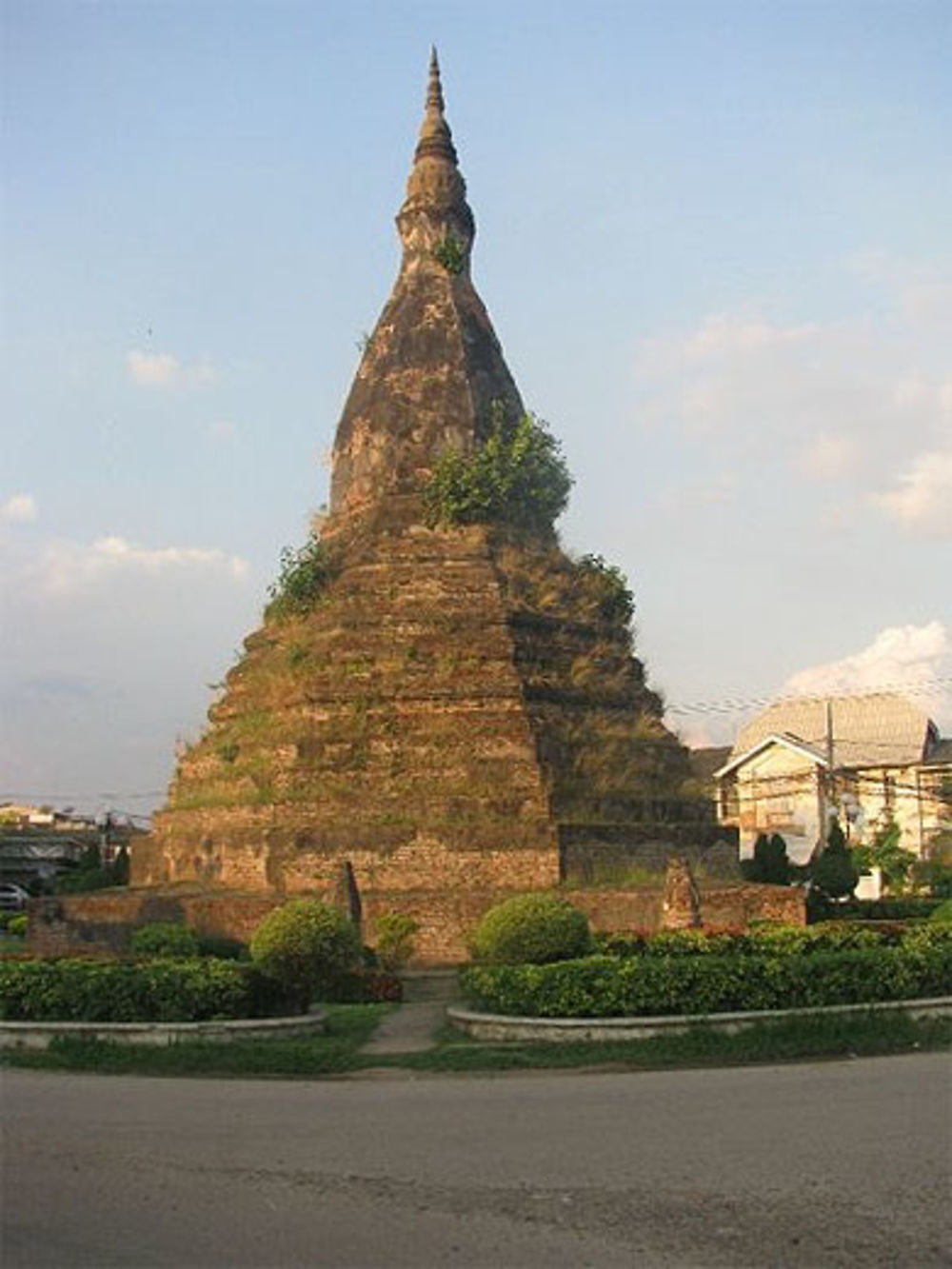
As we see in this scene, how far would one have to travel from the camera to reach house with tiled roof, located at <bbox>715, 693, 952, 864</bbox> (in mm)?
52031

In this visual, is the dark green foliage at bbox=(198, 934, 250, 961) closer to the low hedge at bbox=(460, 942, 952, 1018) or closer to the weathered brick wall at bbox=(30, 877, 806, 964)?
the weathered brick wall at bbox=(30, 877, 806, 964)

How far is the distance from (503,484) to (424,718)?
5540mm

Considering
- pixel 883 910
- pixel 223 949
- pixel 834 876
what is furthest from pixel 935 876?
pixel 223 949

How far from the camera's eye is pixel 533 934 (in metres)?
15.3

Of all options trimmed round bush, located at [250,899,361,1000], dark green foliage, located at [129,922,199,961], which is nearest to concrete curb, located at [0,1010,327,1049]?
trimmed round bush, located at [250,899,361,1000]

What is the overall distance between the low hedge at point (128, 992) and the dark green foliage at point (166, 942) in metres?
3.25

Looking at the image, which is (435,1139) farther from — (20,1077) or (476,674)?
(476,674)

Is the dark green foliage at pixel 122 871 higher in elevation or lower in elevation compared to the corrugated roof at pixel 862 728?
lower

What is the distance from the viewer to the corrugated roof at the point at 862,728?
5544cm

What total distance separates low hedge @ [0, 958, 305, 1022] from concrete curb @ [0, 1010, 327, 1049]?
28cm

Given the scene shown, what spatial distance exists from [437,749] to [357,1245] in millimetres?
16656

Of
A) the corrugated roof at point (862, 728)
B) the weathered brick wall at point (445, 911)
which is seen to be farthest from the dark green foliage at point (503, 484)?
the corrugated roof at point (862, 728)

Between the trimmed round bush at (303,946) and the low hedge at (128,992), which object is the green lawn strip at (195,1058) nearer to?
the low hedge at (128,992)

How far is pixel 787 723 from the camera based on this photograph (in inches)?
2450
